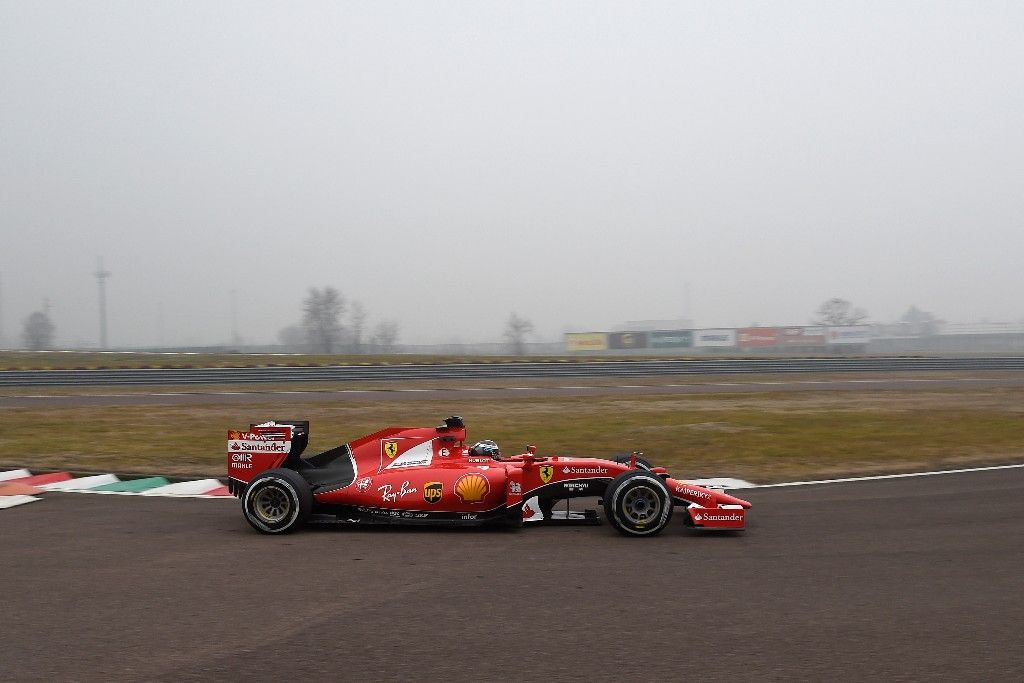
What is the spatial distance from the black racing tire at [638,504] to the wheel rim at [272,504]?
3214 millimetres

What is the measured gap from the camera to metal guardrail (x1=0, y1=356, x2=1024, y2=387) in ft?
120

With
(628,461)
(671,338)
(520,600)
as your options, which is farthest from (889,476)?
(671,338)

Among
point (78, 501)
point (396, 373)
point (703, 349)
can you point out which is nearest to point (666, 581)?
point (78, 501)

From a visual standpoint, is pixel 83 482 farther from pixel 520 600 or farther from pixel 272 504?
pixel 520 600

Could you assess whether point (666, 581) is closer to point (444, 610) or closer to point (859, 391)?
point (444, 610)

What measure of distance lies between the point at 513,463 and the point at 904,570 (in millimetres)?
3844

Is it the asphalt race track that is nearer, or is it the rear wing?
the asphalt race track

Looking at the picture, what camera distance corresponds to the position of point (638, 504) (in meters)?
8.59

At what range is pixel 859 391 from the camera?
3145 centimetres

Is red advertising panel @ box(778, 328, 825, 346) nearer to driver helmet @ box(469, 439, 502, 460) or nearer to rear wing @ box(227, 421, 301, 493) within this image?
driver helmet @ box(469, 439, 502, 460)

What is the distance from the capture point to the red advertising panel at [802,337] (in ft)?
245

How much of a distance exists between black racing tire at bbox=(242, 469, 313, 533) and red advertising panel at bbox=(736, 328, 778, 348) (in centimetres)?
7110

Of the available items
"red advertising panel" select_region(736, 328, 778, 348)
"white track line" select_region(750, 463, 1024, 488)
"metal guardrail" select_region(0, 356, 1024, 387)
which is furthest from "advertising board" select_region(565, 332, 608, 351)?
"white track line" select_region(750, 463, 1024, 488)

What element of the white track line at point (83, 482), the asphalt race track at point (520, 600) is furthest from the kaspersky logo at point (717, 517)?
the white track line at point (83, 482)
